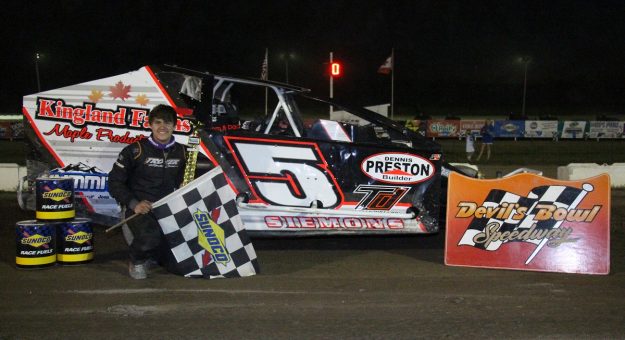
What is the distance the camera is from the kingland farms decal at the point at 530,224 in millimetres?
5578

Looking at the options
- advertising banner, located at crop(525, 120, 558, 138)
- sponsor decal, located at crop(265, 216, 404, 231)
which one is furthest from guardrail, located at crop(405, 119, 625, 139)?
sponsor decal, located at crop(265, 216, 404, 231)

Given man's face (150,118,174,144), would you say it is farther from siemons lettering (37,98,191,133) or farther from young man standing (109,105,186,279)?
siemons lettering (37,98,191,133)

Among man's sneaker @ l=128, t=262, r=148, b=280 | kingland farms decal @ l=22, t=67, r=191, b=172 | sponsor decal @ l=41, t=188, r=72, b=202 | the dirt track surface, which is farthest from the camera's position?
kingland farms decal @ l=22, t=67, r=191, b=172

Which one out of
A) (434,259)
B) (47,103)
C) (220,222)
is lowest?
(434,259)

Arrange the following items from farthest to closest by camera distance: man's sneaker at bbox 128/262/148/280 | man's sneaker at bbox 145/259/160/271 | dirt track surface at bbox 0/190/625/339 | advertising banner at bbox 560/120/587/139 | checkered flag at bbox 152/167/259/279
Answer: advertising banner at bbox 560/120/587/139
man's sneaker at bbox 145/259/160/271
man's sneaker at bbox 128/262/148/280
checkered flag at bbox 152/167/259/279
dirt track surface at bbox 0/190/625/339

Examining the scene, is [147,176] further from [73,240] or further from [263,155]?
[263,155]

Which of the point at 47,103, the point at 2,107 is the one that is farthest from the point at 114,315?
the point at 2,107

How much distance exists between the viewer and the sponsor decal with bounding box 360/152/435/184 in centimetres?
619

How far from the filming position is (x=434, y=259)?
6.20 m

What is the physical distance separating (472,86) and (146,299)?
74043 mm

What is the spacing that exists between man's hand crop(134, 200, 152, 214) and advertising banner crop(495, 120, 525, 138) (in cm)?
3399

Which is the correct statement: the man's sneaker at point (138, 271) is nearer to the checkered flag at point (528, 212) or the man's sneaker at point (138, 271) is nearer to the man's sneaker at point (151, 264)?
the man's sneaker at point (151, 264)

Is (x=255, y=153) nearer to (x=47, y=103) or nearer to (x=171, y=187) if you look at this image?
(x=171, y=187)

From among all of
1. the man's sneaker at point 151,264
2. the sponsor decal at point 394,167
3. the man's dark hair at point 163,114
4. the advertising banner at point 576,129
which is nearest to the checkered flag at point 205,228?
the man's sneaker at point 151,264
